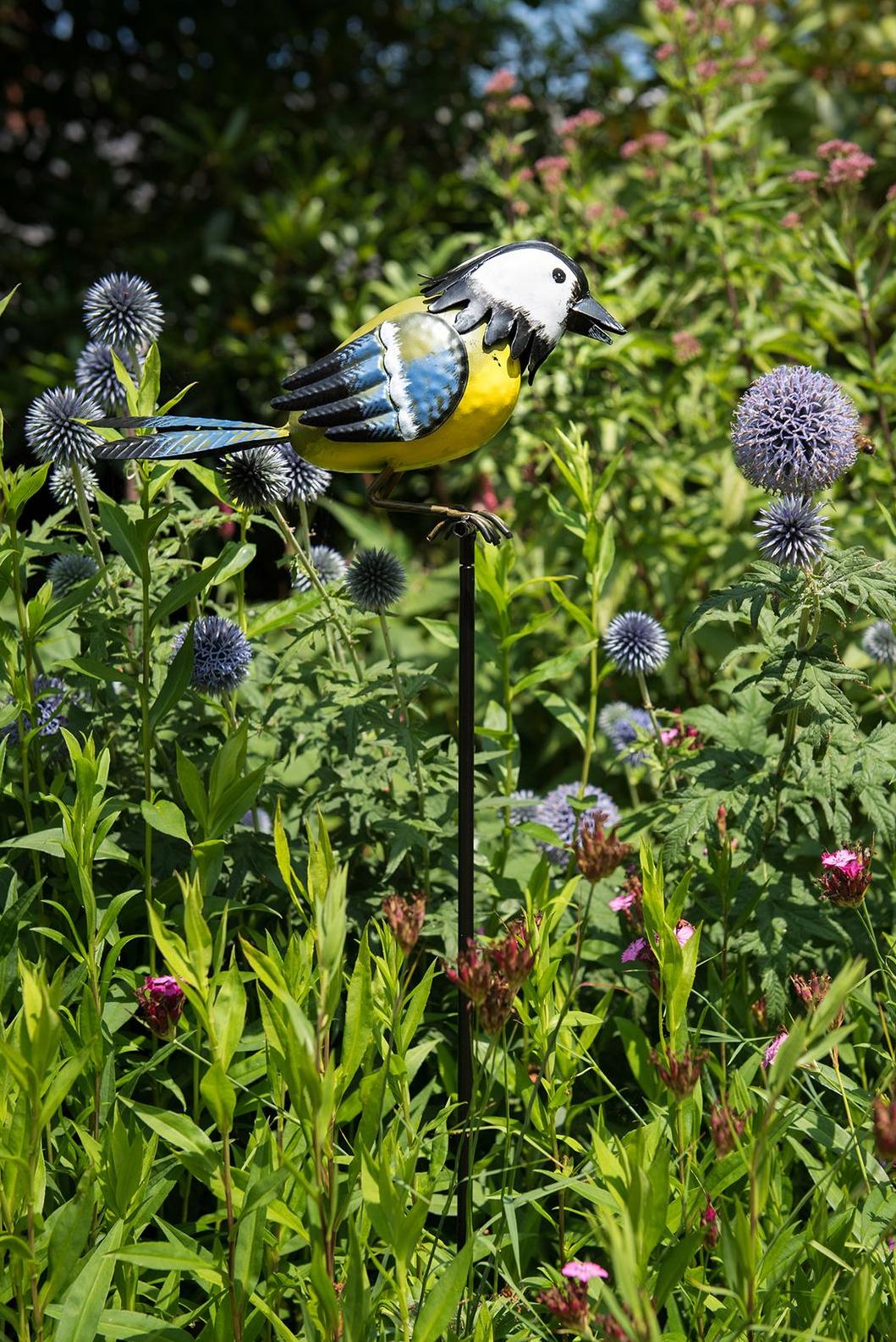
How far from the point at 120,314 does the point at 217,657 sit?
664 millimetres

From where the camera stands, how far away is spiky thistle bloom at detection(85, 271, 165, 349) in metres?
2.22

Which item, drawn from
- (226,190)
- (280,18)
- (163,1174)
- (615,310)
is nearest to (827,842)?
(163,1174)

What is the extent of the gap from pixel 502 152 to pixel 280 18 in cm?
214

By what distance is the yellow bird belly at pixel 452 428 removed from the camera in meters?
1.64

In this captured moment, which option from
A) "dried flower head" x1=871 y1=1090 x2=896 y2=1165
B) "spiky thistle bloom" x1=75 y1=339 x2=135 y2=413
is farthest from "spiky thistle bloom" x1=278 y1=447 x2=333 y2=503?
"dried flower head" x1=871 y1=1090 x2=896 y2=1165

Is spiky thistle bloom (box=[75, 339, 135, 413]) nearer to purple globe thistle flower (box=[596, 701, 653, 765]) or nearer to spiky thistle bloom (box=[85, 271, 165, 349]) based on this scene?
spiky thistle bloom (box=[85, 271, 165, 349])

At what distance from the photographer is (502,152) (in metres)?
3.73

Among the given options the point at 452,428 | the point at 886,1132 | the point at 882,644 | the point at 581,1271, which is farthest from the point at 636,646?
the point at 886,1132

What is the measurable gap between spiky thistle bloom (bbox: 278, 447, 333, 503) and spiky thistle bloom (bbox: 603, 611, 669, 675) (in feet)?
2.01

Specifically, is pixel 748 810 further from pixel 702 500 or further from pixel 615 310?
pixel 615 310

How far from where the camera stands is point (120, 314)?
222cm

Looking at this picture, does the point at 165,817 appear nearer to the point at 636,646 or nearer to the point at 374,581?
the point at 374,581

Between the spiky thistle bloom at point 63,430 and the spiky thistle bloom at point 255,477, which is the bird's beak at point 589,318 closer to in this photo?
the spiky thistle bloom at point 255,477

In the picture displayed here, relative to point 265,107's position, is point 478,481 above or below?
below
